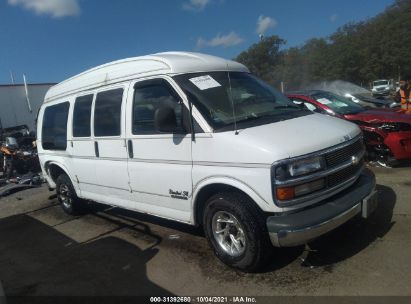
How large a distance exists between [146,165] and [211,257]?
134 cm

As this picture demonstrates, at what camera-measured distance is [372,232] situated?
4.88 m

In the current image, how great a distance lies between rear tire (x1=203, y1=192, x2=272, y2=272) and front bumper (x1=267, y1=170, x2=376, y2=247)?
0.17 metres

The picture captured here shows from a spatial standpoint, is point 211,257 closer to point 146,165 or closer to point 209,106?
point 146,165

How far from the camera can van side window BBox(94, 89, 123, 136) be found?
17.6 ft

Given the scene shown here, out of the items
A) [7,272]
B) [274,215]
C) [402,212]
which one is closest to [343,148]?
[274,215]

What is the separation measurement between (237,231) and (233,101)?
1438 mm

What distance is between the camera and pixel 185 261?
4777 millimetres

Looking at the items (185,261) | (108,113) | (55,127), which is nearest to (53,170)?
(55,127)

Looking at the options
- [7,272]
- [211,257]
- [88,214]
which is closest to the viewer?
[211,257]

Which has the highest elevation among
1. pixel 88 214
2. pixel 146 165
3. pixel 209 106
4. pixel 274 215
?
pixel 209 106

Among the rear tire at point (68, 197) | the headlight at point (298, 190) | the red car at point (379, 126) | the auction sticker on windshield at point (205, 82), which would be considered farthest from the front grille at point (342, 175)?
the rear tire at point (68, 197)

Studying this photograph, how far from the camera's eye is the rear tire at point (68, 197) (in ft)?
23.2

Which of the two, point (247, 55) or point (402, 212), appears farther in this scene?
point (247, 55)

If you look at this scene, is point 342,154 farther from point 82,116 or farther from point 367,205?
point 82,116
